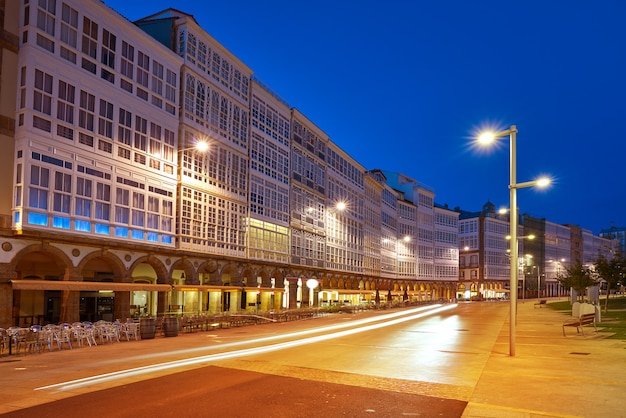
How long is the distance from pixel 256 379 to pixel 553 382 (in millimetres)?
6734

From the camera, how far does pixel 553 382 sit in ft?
42.4

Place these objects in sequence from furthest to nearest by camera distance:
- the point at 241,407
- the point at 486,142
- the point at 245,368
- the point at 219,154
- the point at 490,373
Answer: the point at 219,154
the point at 486,142
the point at 245,368
the point at 490,373
the point at 241,407

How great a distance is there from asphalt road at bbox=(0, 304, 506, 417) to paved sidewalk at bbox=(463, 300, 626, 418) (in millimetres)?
519

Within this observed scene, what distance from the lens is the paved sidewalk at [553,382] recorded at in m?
10.2

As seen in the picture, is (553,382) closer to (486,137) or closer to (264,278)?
(486,137)

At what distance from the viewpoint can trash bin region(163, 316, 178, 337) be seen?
2594 centimetres

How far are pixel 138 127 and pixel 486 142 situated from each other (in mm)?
22056

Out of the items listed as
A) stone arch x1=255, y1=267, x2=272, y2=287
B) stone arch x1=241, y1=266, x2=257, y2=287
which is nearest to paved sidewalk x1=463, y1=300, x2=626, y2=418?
stone arch x1=241, y1=266, x2=257, y2=287

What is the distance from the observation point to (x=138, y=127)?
33.7 metres

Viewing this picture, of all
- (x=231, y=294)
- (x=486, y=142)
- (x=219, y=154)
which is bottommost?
(x=231, y=294)

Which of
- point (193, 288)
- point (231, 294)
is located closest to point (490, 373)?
point (193, 288)

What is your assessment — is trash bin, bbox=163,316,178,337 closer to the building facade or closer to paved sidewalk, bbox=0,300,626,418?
paved sidewalk, bbox=0,300,626,418

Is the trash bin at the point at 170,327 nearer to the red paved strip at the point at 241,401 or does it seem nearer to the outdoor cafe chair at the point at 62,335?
the outdoor cafe chair at the point at 62,335

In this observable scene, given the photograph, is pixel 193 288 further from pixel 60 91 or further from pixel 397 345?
pixel 397 345
